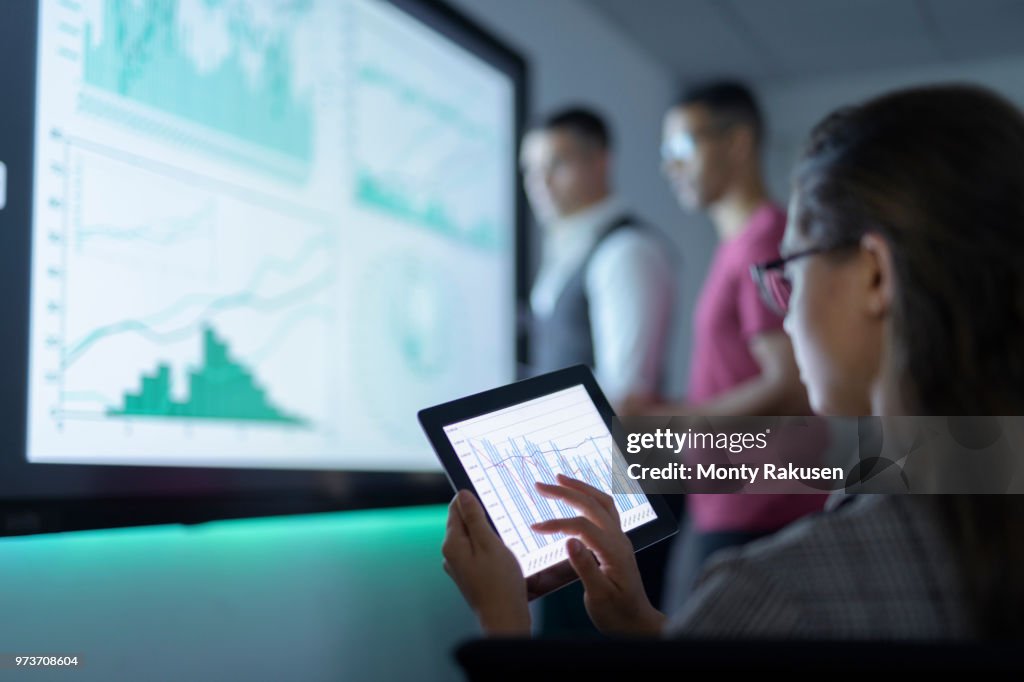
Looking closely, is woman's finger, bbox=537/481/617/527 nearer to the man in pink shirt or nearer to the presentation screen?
the presentation screen

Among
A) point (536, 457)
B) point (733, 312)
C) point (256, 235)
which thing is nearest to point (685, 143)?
point (733, 312)

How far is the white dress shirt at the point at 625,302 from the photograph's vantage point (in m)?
2.14

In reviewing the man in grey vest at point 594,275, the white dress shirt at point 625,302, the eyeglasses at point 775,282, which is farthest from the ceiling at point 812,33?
the eyeglasses at point 775,282

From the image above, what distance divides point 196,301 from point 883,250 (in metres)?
1.00

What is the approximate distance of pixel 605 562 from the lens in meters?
0.86

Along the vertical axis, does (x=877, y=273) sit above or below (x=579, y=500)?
above

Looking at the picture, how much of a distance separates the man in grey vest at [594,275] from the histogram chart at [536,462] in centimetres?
118

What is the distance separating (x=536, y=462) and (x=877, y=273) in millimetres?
353

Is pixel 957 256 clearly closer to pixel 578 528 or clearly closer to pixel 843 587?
pixel 843 587

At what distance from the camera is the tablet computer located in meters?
0.85

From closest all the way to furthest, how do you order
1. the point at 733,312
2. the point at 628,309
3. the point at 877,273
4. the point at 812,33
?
the point at 877,273 < the point at 733,312 < the point at 628,309 < the point at 812,33

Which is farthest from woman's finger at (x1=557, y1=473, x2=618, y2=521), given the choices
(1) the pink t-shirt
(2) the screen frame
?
(1) the pink t-shirt

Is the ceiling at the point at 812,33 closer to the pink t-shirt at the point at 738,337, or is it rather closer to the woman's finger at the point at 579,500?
the pink t-shirt at the point at 738,337

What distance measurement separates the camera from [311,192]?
1.64 metres
